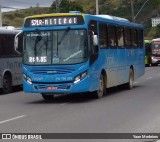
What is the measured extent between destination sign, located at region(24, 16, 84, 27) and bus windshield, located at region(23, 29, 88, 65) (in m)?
0.28

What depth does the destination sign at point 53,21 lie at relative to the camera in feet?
59.7

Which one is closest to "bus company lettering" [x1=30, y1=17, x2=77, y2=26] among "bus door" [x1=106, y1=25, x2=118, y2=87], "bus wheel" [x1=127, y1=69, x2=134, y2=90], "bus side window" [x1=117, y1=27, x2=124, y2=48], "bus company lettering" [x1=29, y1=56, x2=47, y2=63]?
"bus company lettering" [x1=29, y1=56, x2=47, y2=63]

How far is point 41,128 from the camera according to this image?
1229 cm

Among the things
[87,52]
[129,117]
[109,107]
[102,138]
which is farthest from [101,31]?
[102,138]

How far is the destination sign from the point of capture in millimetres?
18188

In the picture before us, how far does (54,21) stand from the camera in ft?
60.2

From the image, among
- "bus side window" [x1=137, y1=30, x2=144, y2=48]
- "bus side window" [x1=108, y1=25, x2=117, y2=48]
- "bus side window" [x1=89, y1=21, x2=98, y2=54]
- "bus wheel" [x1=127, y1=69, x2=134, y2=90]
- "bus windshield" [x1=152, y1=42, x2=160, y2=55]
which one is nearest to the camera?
"bus side window" [x1=89, y1=21, x2=98, y2=54]

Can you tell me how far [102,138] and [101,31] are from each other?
9.50 metres

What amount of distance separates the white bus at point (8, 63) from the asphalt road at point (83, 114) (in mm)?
3105

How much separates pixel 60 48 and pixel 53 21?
1.00 meters

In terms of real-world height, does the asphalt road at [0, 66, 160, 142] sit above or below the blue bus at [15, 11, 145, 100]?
below

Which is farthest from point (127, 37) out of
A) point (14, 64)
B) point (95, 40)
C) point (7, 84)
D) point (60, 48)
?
point (60, 48)

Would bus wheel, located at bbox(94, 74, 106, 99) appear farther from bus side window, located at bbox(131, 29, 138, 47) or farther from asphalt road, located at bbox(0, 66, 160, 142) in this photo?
bus side window, located at bbox(131, 29, 138, 47)

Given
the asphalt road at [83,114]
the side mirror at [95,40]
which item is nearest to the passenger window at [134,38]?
the asphalt road at [83,114]
